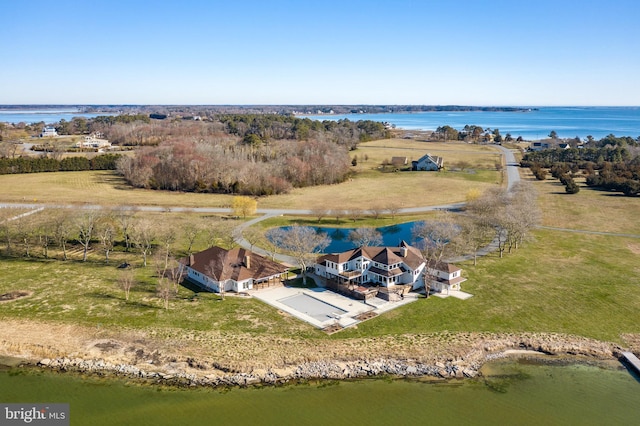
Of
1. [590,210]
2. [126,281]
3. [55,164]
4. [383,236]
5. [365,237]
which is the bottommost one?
[383,236]

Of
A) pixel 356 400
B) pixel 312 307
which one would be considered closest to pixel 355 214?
pixel 312 307

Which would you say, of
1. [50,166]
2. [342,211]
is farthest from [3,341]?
[50,166]

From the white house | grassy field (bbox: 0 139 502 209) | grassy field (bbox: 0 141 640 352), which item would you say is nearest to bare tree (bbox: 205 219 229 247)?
grassy field (bbox: 0 141 640 352)

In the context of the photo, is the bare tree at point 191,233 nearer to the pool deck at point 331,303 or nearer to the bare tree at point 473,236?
the pool deck at point 331,303

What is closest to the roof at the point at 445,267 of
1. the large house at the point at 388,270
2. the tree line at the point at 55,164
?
the large house at the point at 388,270

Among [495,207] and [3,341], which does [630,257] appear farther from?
[3,341]

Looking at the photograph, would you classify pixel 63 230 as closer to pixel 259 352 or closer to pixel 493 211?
pixel 259 352
